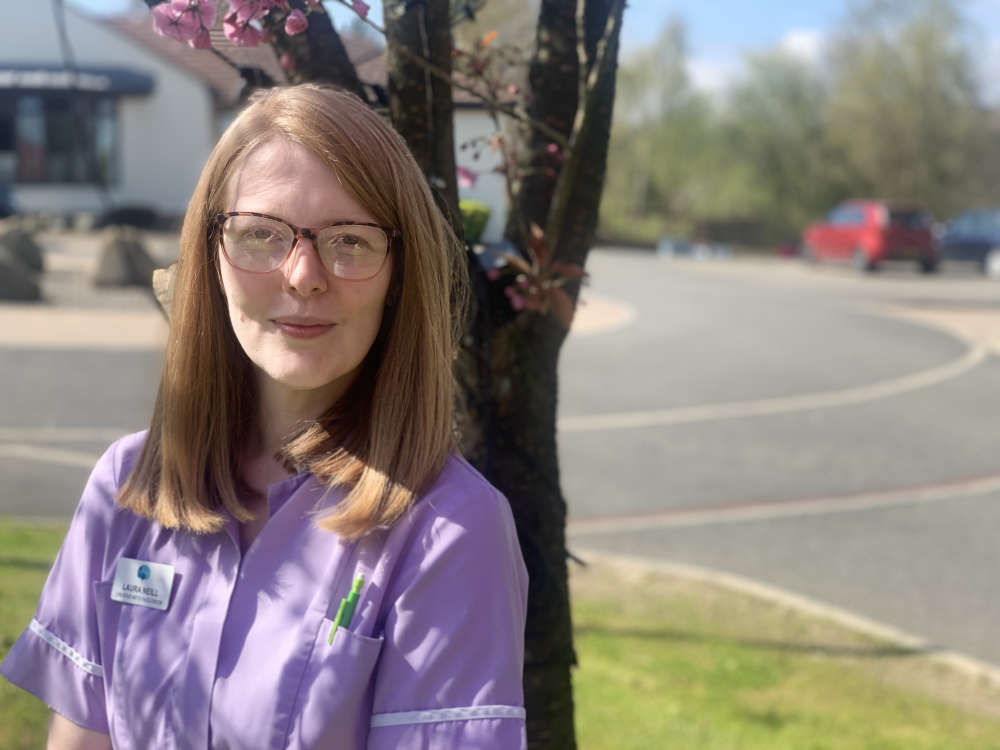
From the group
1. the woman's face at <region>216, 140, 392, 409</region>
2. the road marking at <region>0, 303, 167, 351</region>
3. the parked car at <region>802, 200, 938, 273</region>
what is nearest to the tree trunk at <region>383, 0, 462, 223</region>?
the woman's face at <region>216, 140, 392, 409</region>

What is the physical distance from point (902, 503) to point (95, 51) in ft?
101

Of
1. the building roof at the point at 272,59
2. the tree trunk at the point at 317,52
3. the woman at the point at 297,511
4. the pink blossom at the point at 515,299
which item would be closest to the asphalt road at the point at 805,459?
the pink blossom at the point at 515,299

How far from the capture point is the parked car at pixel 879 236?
30.2m

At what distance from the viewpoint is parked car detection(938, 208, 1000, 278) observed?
33781 mm

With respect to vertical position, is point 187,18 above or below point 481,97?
above

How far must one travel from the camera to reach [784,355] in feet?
49.9

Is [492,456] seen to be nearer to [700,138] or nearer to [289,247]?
[289,247]

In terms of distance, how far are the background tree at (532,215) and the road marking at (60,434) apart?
6.58 meters

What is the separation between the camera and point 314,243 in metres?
1.68

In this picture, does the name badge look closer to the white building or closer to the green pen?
the green pen

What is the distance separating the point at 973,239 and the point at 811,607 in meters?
31.0

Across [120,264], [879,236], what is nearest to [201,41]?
[120,264]

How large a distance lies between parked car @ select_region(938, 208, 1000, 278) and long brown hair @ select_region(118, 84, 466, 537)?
34157mm

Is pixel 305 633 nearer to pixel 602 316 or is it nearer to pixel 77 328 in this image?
pixel 77 328
